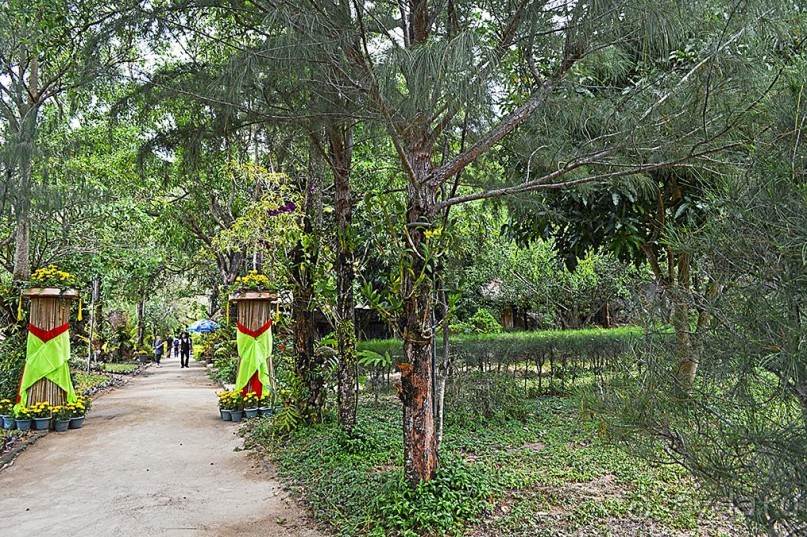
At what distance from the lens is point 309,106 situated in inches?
180

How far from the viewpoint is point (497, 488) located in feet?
→ 14.0

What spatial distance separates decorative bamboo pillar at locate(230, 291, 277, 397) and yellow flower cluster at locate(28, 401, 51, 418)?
95.8 inches

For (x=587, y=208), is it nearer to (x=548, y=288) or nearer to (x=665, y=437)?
(x=665, y=437)

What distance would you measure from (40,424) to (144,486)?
3.44 meters

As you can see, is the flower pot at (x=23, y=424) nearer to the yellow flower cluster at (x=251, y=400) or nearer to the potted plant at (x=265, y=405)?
the yellow flower cluster at (x=251, y=400)

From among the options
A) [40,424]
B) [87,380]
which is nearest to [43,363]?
[40,424]

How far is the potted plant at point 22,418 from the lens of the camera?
7.27 meters

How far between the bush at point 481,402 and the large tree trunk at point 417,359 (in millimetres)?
2965

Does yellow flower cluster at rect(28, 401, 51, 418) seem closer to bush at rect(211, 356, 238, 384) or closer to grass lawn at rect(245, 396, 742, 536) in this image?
grass lawn at rect(245, 396, 742, 536)

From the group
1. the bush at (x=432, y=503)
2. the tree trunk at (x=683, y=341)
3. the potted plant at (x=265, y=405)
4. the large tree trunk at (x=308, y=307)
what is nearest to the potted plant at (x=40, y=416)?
the potted plant at (x=265, y=405)

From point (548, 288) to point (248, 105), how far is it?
12.5 metres

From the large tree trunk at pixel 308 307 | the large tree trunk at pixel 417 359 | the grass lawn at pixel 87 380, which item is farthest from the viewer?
the grass lawn at pixel 87 380

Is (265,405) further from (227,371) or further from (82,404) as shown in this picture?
(227,371)

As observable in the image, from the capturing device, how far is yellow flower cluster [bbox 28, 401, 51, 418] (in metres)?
7.39
